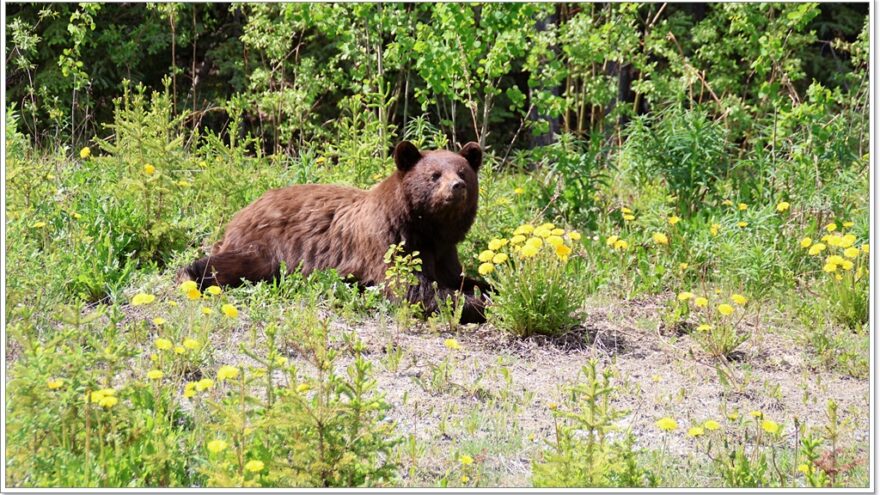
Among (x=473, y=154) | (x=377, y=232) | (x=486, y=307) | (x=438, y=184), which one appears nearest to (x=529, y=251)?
(x=486, y=307)


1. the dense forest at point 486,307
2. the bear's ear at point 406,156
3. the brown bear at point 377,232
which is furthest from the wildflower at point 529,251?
the bear's ear at point 406,156

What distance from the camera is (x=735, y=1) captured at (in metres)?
8.50

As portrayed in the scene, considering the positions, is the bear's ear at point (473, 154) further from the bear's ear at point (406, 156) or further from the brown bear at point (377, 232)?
the bear's ear at point (406, 156)

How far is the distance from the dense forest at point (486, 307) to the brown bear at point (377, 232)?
185 mm

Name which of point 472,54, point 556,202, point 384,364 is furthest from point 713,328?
point 472,54

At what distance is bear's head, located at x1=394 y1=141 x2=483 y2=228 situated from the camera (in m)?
6.43

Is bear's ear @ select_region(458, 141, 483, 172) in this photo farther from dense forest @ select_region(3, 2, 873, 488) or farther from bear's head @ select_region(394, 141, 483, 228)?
dense forest @ select_region(3, 2, 873, 488)

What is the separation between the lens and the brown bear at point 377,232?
21.4 feet

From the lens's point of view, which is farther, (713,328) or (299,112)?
(299,112)

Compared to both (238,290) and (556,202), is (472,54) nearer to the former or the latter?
(556,202)

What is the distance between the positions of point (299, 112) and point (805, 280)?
4.55m

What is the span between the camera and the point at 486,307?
6117 mm

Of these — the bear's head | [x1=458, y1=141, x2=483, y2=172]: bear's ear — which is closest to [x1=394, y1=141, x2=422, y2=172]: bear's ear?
the bear's head

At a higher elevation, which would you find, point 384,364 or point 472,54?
point 472,54
